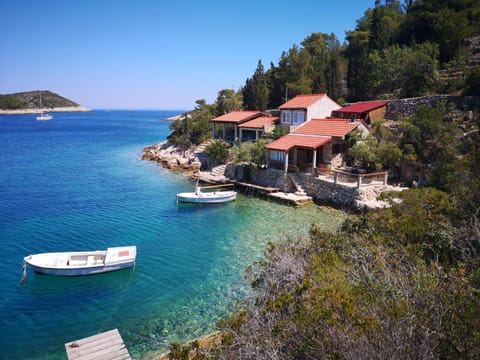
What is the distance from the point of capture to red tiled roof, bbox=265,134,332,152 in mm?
30459

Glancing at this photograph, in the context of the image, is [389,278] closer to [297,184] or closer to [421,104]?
[297,184]

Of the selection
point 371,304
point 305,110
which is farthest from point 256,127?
point 371,304

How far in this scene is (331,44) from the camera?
8894 centimetres

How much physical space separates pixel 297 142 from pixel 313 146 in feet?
7.82

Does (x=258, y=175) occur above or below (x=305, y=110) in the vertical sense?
below

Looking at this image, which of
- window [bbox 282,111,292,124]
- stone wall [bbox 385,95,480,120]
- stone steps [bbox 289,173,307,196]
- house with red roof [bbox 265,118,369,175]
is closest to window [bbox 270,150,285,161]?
house with red roof [bbox 265,118,369,175]

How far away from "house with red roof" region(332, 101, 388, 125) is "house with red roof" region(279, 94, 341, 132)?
1262 mm

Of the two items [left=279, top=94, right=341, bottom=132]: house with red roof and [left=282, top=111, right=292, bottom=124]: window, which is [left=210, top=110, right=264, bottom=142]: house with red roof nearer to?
[left=282, top=111, right=292, bottom=124]: window

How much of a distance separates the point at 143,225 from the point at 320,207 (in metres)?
13.9

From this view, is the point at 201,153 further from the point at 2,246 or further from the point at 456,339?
the point at 456,339

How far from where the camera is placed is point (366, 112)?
3666cm

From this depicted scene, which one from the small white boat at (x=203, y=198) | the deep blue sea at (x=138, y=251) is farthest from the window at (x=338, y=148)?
the small white boat at (x=203, y=198)

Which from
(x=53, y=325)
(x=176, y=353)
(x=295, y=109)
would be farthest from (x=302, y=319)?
(x=295, y=109)

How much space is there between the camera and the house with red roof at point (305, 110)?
119 feet
